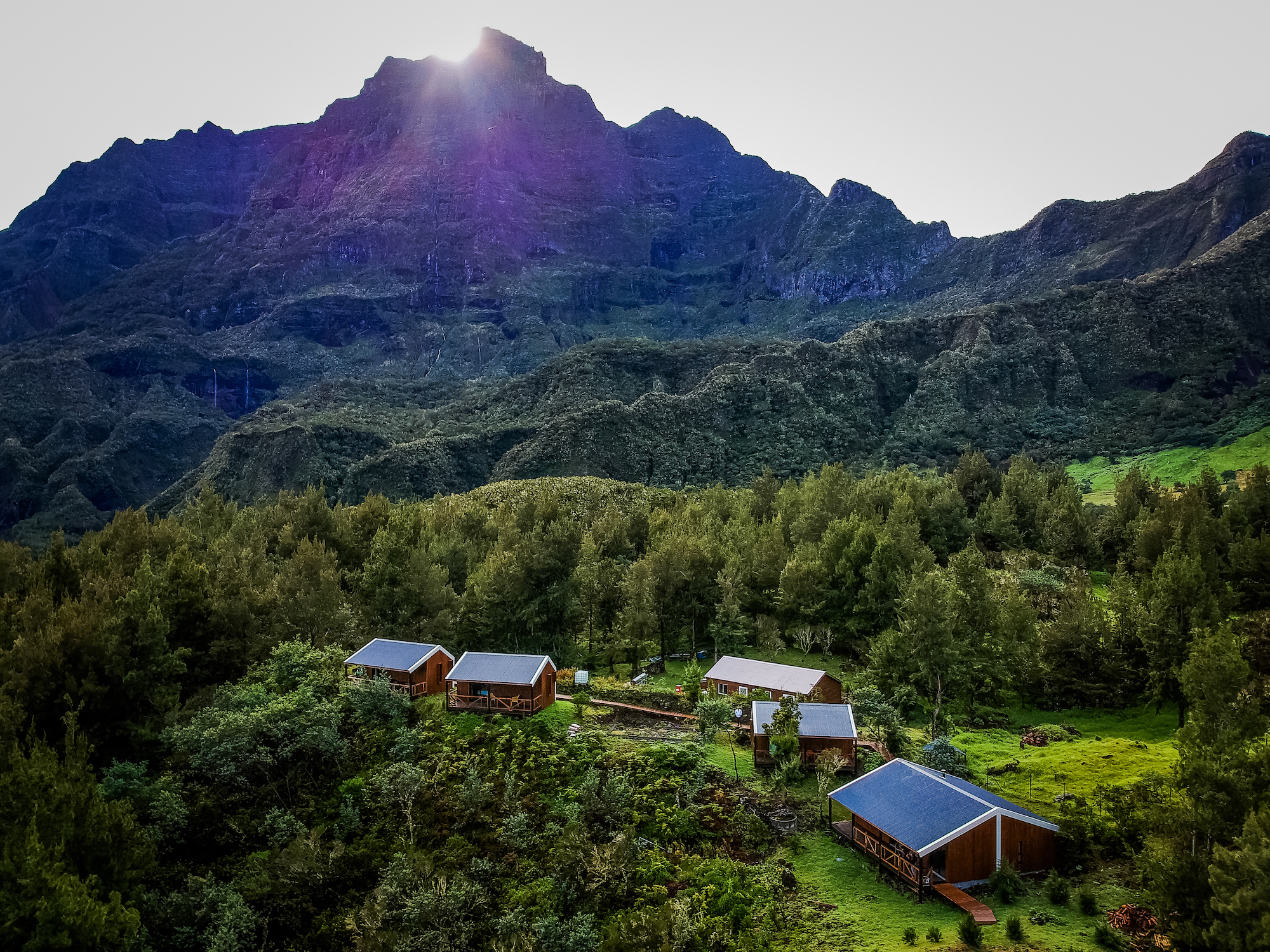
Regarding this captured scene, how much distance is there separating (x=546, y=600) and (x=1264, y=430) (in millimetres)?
124966

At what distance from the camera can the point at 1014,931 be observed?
20375 millimetres

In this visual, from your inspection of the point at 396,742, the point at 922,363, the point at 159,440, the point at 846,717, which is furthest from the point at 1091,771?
the point at 159,440

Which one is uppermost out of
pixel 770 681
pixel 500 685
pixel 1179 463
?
pixel 500 685

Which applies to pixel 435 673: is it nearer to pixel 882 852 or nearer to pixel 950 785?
pixel 882 852

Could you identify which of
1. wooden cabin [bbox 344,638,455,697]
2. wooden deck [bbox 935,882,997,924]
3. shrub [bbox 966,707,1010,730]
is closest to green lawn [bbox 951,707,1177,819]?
shrub [bbox 966,707,1010,730]

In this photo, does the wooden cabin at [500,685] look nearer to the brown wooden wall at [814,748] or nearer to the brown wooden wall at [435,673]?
the brown wooden wall at [435,673]

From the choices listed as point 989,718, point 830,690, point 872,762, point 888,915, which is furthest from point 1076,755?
point 888,915

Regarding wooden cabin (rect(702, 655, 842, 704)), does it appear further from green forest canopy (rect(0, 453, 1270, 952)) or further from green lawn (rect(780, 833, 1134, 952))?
green lawn (rect(780, 833, 1134, 952))

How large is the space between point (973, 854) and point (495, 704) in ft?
66.0

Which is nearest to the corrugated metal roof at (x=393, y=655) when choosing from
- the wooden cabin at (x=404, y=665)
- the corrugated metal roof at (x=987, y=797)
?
the wooden cabin at (x=404, y=665)

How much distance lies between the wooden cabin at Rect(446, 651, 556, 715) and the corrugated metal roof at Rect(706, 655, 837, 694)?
33.1 feet

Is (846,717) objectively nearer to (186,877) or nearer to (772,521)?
(186,877)

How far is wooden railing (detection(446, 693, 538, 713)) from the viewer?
A: 115 feet

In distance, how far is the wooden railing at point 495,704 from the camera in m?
35.0
